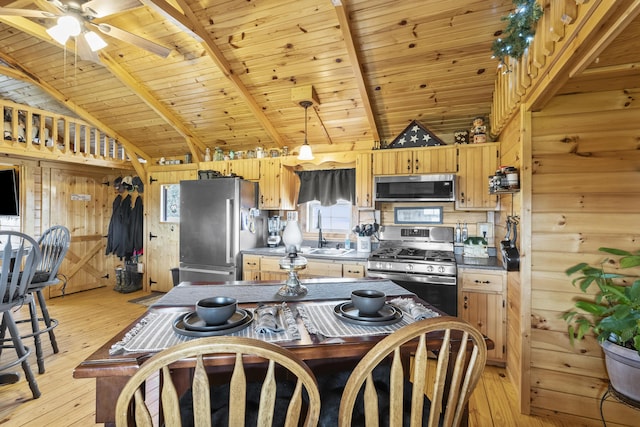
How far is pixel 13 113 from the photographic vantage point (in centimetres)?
376

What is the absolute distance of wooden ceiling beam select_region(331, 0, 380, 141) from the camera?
2359mm

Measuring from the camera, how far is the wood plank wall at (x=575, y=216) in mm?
1852

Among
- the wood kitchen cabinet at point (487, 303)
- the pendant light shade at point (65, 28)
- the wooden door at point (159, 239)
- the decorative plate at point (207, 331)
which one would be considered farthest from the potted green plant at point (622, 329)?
the wooden door at point (159, 239)

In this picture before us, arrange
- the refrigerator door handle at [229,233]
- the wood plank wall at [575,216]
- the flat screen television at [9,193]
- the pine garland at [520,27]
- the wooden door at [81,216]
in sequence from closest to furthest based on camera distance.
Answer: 1. the pine garland at [520,27]
2. the wood plank wall at [575,216]
3. the refrigerator door handle at [229,233]
4. the flat screen television at [9,193]
5. the wooden door at [81,216]

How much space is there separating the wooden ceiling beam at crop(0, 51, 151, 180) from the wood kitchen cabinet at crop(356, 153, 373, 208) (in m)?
3.64

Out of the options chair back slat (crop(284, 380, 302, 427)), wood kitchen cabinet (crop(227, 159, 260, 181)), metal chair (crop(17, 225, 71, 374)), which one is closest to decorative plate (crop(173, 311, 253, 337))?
chair back slat (crop(284, 380, 302, 427))

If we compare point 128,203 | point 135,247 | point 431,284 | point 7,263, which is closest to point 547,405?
point 431,284

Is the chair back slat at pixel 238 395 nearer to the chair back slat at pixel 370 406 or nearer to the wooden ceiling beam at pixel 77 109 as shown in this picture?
the chair back slat at pixel 370 406

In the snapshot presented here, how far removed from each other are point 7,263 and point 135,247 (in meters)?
3.27

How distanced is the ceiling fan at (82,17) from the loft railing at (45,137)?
89.7 inches

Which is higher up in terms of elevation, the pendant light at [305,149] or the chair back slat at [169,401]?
the pendant light at [305,149]

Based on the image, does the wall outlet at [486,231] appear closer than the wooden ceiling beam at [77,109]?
Yes

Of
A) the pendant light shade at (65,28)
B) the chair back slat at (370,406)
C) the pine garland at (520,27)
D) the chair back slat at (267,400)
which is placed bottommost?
the chair back slat at (370,406)

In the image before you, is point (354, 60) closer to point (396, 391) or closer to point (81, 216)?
point (396, 391)
